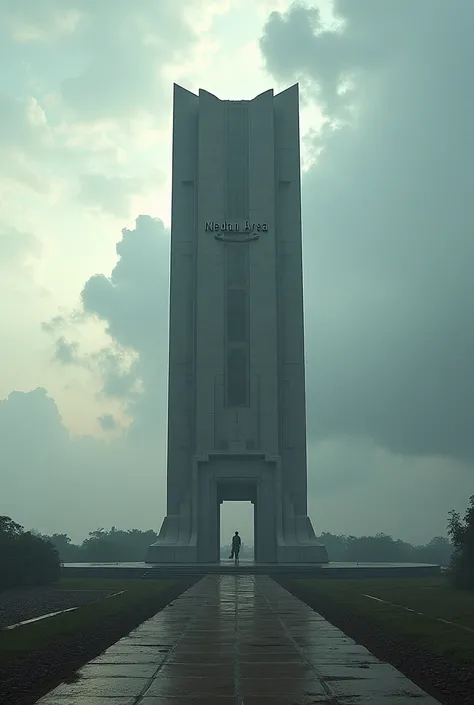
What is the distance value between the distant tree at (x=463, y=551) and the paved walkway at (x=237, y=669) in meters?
13.6

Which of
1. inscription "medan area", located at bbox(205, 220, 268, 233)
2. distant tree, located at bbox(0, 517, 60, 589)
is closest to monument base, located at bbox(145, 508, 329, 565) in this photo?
distant tree, located at bbox(0, 517, 60, 589)

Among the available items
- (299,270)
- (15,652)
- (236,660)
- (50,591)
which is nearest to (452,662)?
(236,660)

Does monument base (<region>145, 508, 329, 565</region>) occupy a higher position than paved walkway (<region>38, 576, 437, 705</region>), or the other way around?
monument base (<region>145, 508, 329, 565</region>)

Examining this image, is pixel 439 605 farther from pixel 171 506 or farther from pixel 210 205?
pixel 210 205

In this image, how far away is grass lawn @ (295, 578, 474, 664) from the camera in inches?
490

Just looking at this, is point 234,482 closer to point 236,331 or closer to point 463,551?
point 236,331

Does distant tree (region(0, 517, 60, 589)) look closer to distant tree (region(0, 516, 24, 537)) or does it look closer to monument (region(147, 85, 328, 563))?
distant tree (region(0, 516, 24, 537))

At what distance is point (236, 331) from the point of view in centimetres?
5059

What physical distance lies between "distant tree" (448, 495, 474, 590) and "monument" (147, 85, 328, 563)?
57.3 ft

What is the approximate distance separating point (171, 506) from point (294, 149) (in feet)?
86.2

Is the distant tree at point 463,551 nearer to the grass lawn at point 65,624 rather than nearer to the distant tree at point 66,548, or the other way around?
the grass lawn at point 65,624

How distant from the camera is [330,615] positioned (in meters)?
17.3

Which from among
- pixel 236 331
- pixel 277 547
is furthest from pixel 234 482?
pixel 236 331

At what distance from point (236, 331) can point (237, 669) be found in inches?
1634
